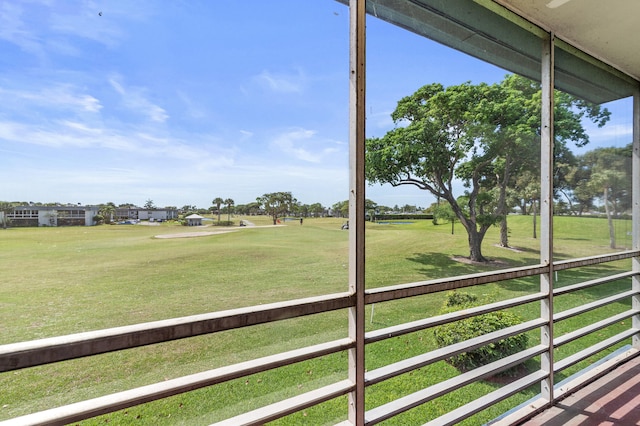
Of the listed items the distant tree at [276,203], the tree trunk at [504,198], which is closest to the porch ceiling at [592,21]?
the tree trunk at [504,198]

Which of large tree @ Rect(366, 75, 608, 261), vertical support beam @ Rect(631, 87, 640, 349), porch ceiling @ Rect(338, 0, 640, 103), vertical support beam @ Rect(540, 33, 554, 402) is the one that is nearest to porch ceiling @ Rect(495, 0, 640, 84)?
porch ceiling @ Rect(338, 0, 640, 103)

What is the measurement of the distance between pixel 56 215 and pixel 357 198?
1038 millimetres

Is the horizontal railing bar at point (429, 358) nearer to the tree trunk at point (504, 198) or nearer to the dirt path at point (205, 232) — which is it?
the tree trunk at point (504, 198)

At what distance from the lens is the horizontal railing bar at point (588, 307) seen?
6.33 ft

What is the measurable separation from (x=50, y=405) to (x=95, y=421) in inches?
7.9

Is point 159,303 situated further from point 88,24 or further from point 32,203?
point 88,24

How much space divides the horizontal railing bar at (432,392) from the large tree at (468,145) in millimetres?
595

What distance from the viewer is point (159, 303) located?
99 centimetres

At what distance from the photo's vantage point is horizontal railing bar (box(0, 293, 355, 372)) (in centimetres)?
73

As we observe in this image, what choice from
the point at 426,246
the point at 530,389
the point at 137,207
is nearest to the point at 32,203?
the point at 137,207

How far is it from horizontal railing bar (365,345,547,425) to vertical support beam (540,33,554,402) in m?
0.20

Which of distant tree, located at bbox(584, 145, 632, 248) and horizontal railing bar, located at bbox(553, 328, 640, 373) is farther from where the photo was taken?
distant tree, located at bbox(584, 145, 632, 248)

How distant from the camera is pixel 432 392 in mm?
1411

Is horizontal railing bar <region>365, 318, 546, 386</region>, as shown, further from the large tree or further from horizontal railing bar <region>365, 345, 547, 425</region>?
the large tree
